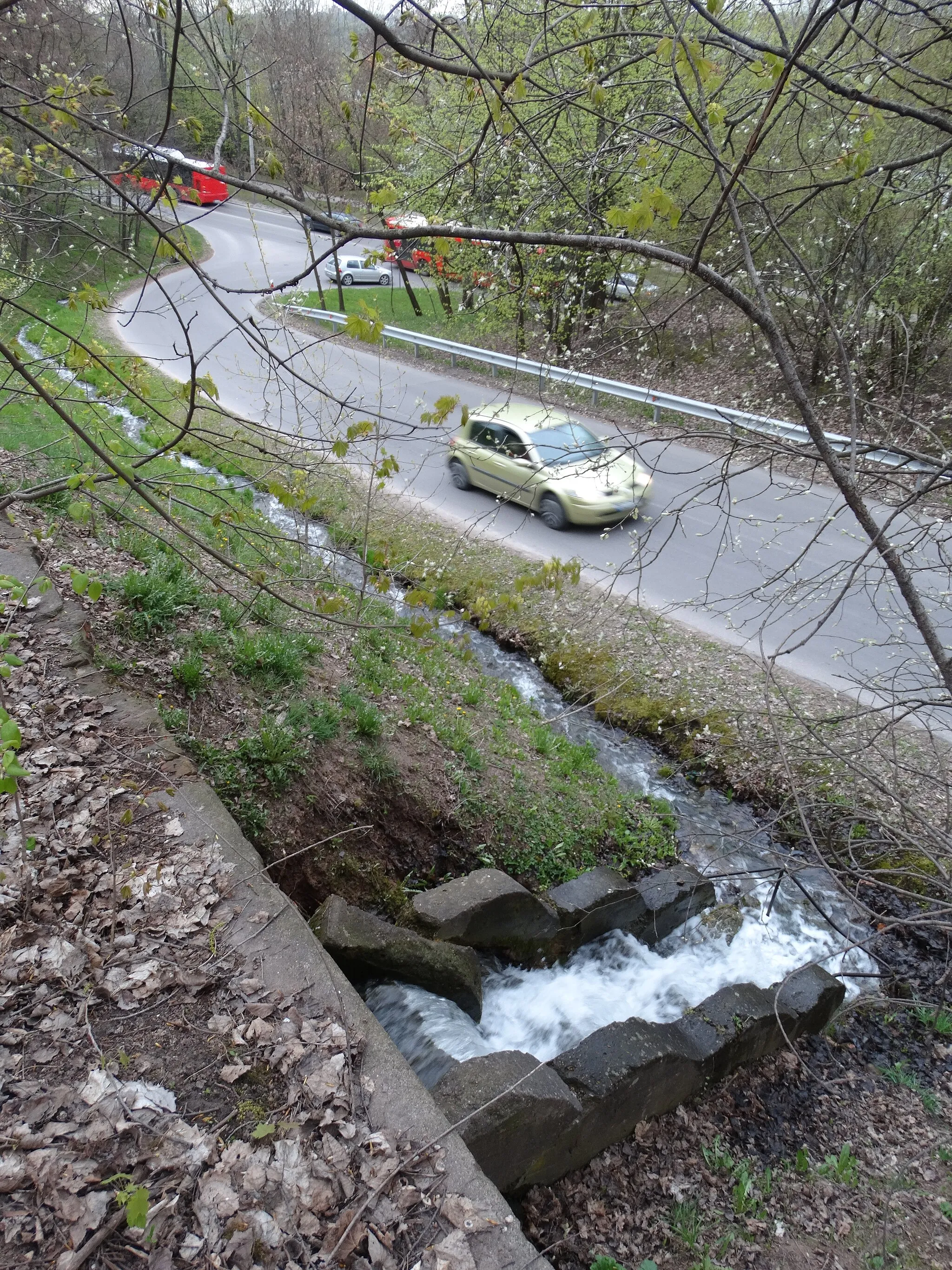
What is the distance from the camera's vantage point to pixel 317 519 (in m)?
11.1

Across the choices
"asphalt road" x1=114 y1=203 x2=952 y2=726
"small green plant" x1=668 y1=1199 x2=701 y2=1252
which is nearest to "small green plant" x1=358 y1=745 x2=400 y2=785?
"asphalt road" x1=114 y1=203 x2=952 y2=726

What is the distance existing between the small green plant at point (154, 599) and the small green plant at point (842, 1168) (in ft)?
18.6

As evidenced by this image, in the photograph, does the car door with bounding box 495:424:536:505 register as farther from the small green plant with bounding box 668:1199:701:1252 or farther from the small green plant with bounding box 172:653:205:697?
the small green plant with bounding box 668:1199:701:1252

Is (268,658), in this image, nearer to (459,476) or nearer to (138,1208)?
(138,1208)

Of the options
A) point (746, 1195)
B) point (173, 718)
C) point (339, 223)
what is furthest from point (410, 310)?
point (746, 1195)

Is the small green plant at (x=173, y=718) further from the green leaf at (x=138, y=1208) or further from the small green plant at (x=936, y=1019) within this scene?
the small green plant at (x=936, y=1019)

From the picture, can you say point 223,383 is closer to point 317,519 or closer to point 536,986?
point 317,519

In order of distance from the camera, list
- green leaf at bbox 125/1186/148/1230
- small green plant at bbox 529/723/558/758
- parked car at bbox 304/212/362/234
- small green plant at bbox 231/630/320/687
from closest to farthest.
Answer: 1. green leaf at bbox 125/1186/148/1230
2. parked car at bbox 304/212/362/234
3. small green plant at bbox 231/630/320/687
4. small green plant at bbox 529/723/558/758

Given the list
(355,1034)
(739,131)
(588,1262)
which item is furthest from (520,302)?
(739,131)

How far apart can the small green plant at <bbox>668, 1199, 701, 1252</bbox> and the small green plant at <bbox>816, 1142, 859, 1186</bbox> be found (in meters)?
0.89

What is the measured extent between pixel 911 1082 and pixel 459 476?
9.69 m

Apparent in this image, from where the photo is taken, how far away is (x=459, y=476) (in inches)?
483

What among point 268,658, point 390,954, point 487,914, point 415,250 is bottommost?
point 487,914

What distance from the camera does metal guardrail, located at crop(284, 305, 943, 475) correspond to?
156 inches
